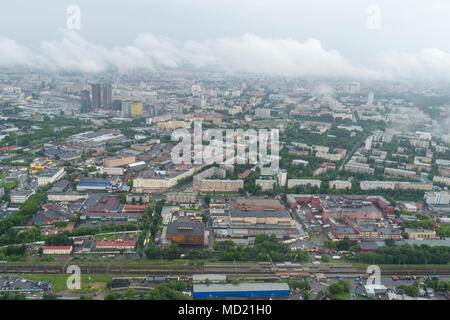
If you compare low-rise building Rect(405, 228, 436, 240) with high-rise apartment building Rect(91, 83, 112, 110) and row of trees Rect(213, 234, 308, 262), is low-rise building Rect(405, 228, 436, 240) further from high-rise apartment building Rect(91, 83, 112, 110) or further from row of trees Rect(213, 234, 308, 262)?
high-rise apartment building Rect(91, 83, 112, 110)

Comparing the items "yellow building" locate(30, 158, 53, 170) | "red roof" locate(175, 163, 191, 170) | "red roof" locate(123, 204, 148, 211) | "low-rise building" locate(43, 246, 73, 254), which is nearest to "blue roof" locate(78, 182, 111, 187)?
"red roof" locate(123, 204, 148, 211)

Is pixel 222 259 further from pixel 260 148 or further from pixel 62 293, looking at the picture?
pixel 260 148

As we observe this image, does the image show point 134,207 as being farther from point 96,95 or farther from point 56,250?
point 96,95
